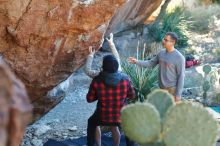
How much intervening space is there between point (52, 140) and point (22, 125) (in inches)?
200

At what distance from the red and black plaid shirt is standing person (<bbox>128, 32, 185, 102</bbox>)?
0.84m

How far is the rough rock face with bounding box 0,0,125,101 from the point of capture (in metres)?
5.44

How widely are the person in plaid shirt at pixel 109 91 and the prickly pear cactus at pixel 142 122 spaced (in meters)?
1.58

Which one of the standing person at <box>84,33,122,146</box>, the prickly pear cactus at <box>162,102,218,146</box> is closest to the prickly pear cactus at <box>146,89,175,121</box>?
the prickly pear cactus at <box>162,102,218,146</box>

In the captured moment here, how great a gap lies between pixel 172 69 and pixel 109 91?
116cm

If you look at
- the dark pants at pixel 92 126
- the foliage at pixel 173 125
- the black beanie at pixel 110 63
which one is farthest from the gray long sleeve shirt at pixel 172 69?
the foliage at pixel 173 125

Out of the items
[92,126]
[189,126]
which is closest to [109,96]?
[92,126]

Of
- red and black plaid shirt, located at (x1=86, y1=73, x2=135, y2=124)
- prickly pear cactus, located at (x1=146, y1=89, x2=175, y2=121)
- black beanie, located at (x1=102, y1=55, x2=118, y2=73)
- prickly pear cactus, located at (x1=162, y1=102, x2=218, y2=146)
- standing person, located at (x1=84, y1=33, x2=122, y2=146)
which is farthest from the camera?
standing person, located at (x1=84, y1=33, x2=122, y2=146)

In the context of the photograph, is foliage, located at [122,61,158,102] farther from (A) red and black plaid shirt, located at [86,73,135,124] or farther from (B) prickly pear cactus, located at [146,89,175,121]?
(B) prickly pear cactus, located at [146,89,175,121]

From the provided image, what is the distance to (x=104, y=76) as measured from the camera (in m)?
4.82

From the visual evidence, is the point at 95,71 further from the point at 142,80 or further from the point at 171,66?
the point at 142,80

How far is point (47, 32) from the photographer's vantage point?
5.56 m

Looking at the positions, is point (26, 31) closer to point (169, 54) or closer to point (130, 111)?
point (169, 54)

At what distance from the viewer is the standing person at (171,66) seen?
557 centimetres
